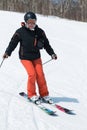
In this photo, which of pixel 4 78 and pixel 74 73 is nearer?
pixel 4 78

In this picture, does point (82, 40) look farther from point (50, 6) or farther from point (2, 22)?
point (50, 6)

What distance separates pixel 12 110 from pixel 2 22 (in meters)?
19.8

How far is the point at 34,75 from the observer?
28.7ft

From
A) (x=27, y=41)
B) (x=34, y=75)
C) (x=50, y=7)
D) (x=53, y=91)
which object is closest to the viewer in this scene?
(x=34, y=75)

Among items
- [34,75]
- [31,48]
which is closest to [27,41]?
[31,48]

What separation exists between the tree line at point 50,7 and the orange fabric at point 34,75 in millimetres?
57294

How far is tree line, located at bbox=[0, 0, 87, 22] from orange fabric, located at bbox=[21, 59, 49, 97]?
57.3 metres

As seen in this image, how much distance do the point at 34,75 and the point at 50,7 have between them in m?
61.7

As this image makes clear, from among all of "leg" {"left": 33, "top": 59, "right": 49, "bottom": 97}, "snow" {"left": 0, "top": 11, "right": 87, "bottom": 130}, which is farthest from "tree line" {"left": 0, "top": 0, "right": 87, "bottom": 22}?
"leg" {"left": 33, "top": 59, "right": 49, "bottom": 97}

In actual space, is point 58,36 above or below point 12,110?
below

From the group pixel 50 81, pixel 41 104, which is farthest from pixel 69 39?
pixel 41 104

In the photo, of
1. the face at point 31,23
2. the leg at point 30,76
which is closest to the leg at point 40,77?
the leg at point 30,76

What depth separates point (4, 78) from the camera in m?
11.8

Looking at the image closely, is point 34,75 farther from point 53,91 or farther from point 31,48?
point 53,91
